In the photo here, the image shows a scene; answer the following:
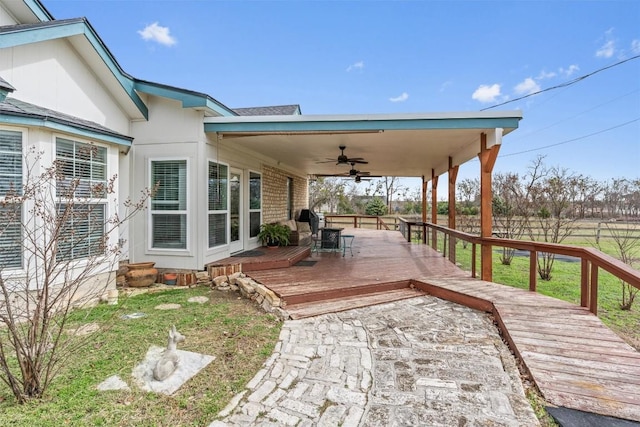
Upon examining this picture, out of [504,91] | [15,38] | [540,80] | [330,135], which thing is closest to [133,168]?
[15,38]

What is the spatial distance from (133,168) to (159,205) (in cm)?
92

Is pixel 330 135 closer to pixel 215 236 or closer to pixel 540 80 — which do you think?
pixel 215 236

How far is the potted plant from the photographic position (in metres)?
8.10

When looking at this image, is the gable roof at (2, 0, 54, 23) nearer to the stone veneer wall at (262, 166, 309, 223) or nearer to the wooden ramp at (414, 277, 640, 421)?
the stone veneer wall at (262, 166, 309, 223)

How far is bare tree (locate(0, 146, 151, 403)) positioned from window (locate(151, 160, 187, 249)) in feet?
2.10

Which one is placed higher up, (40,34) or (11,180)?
(40,34)

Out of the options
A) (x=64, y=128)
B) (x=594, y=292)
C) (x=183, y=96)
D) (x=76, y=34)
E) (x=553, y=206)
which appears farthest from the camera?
(x=553, y=206)

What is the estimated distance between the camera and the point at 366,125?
5.20 metres

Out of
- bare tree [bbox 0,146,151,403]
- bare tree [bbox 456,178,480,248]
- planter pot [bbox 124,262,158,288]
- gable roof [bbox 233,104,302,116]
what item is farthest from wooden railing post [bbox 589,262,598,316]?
bare tree [bbox 456,178,480,248]

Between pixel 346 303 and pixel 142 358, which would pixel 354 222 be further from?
pixel 142 358

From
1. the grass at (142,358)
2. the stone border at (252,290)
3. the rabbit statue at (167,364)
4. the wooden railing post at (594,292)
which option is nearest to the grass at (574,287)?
the wooden railing post at (594,292)

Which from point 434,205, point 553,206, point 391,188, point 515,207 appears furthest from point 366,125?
point 391,188

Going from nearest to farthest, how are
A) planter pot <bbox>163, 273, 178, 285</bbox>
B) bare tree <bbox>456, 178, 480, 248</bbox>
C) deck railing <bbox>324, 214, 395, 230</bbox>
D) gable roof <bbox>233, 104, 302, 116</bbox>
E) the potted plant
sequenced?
planter pot <bbox>163, 273, 178, 285</bbox> → the potted plant → gable roof <bbox>233, 104, 302, 116</bbox> → bare tree <bbox>456, 178, 480, 248</bbox> → deck railing <bbox>324, 214, 395, 230</bbox>

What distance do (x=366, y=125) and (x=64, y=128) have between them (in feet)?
14.7
